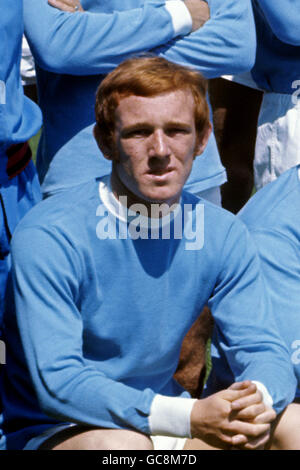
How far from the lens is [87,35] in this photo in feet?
11.1

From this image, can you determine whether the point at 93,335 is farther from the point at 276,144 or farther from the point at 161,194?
the point at 276,144

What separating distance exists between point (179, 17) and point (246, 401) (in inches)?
56.9

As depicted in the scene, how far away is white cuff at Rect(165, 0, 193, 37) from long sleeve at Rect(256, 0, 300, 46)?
0.42m

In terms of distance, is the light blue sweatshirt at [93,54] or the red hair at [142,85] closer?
the red hair at [142,85]

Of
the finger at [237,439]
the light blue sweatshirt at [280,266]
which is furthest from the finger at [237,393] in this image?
the light blue sweatshirt at [280,266]

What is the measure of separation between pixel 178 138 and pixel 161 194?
0.17 m

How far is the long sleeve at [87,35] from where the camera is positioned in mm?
3365

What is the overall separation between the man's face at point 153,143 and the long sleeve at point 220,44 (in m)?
0.63

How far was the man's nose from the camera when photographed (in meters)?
2.85

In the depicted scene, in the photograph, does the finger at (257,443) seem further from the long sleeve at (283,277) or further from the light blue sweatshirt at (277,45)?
the light blue sweatshirt at (277,45)

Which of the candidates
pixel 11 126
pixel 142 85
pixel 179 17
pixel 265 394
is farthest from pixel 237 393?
pixel 179 17

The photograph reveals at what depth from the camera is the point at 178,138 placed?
9.59ft

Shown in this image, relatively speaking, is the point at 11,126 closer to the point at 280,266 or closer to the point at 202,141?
the point at 202,141

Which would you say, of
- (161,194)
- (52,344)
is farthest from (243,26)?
(52,344)
